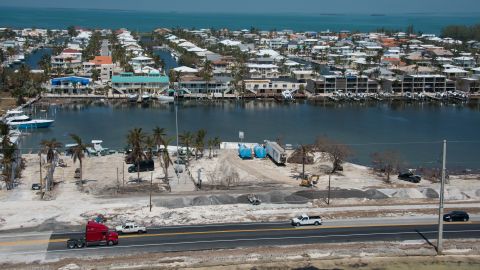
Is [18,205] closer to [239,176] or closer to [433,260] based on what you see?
[239,176]

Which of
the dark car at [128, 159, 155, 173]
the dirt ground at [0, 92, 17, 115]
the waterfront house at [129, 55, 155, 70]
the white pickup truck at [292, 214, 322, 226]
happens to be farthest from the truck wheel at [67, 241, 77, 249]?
the waterfront house at [129, 55, 155, 70]

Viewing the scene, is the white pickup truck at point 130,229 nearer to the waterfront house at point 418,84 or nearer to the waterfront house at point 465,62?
the waterfront house at point 418,84

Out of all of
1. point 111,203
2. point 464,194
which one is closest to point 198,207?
point 111,203

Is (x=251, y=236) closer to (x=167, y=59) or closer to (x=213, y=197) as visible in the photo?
(x=213, y=197)

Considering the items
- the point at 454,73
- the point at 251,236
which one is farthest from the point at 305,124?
the point at 454,73

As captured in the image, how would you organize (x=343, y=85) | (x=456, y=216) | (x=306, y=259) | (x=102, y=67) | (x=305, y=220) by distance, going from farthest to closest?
(x=102, y=67) < (x=343, y=85) < (x=456, y=216) < (x=305, y=220) < (x=306, y=259)

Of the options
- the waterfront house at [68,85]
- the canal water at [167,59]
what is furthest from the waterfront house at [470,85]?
the waterfront house at [68,85]

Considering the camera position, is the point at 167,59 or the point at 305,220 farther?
the point at 167,59
